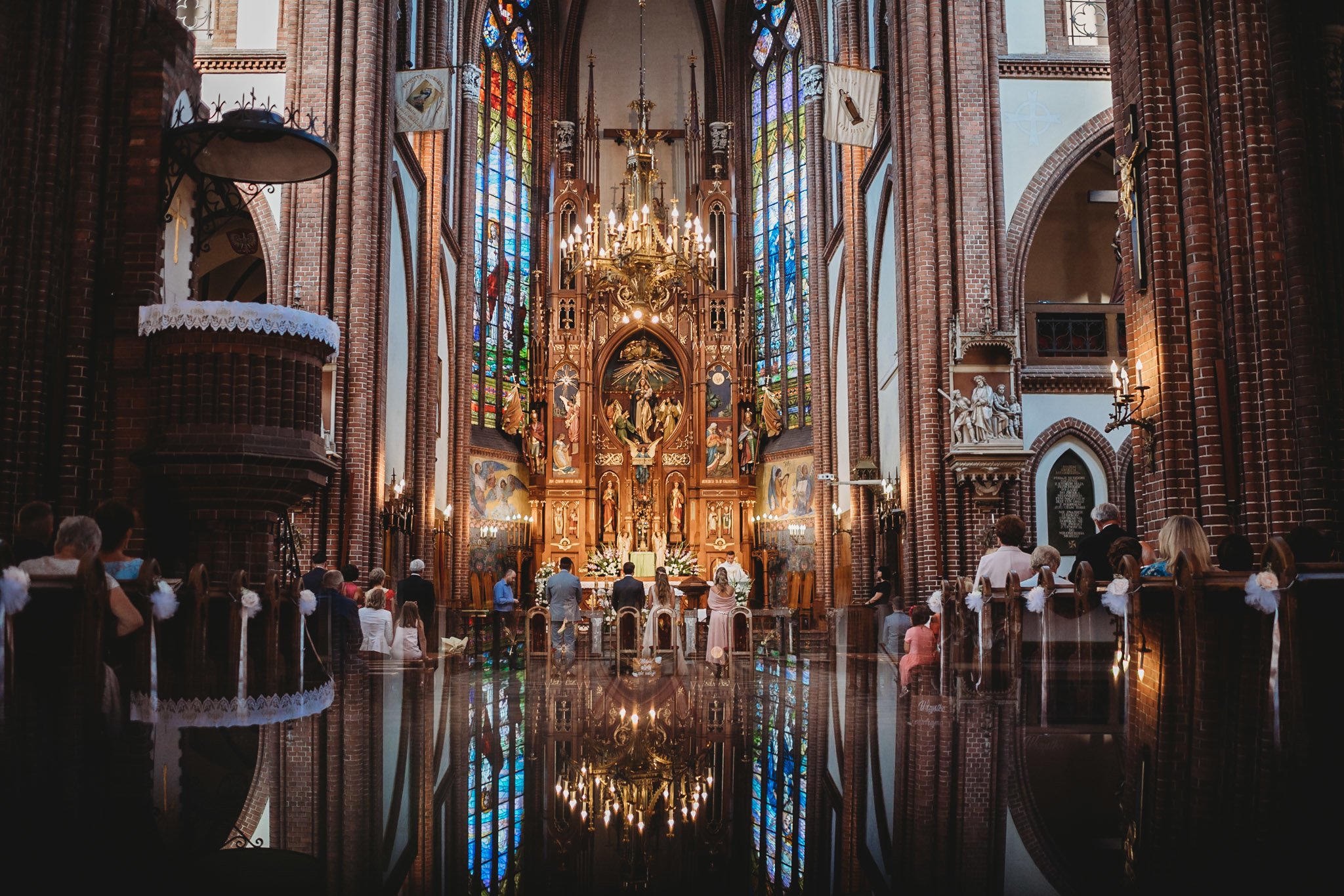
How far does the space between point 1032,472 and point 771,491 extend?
1495 cm

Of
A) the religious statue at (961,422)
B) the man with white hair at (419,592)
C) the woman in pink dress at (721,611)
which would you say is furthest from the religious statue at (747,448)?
the man with white hair at (419,592)

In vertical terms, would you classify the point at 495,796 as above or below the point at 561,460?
below

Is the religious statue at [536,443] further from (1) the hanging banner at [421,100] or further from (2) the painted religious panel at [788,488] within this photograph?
(1) the hanging banner at [421,100]

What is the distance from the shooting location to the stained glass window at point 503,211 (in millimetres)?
31469

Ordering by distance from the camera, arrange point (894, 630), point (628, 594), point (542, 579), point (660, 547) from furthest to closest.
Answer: point (660, 547)
point (542, 579)
point (628, 594)
point (894, 630)

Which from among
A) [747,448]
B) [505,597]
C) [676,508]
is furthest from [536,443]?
[505,597]

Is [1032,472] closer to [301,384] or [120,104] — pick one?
[301,384]

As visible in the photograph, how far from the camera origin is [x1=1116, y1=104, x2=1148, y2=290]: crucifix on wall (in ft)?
31.7

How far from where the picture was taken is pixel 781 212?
33250mm

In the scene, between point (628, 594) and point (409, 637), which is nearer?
point (409, 637)

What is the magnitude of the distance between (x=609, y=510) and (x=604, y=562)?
460 centimetres

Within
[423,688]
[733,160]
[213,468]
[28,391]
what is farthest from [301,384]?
[733,160]

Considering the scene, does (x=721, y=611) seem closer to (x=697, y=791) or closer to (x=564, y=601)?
(x=564, y=601)

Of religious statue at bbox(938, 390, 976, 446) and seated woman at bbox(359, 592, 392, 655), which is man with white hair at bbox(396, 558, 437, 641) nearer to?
seated woman at bbox(359, 592, 392, 655)
